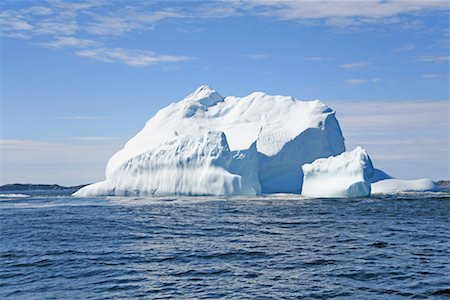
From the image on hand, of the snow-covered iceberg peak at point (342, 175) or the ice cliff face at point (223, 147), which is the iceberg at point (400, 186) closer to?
the ice cliff face at point (223, 147)

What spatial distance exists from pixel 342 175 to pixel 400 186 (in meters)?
15.8

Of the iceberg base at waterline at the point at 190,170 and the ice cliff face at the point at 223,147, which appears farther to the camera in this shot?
the ice cliff face at the point at 223,147

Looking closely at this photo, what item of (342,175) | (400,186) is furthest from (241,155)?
(400,186)

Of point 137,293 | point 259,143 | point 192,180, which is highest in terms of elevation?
point 259,143

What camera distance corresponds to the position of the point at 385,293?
35.9 feet

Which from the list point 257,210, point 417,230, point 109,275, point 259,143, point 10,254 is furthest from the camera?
point 259,143

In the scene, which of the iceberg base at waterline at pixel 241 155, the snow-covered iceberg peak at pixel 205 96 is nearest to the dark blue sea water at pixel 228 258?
the iceberg base at waterline at pixel 241 155

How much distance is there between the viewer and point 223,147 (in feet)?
145

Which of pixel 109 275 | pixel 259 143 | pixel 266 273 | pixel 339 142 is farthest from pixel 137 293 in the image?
pixel 339 142

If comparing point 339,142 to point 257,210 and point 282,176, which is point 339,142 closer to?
point 282,176

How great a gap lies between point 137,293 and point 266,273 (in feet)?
10.9

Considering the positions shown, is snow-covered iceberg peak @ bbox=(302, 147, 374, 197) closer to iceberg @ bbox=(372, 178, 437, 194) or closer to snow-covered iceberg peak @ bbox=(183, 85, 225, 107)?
iceberg @ bbox=(372, 178, 437, 194)

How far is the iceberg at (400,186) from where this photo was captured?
5624 cm

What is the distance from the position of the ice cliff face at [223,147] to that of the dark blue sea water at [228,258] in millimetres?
19782
